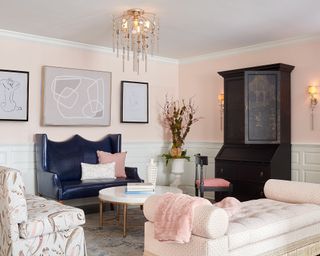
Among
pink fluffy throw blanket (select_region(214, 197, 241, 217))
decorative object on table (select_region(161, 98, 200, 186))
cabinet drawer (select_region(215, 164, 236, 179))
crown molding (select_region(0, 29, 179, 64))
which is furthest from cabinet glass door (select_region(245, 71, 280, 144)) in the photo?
crown molding (select_region(0, 29, 179, 64))

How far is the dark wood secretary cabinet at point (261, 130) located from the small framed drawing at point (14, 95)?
292 centimetres

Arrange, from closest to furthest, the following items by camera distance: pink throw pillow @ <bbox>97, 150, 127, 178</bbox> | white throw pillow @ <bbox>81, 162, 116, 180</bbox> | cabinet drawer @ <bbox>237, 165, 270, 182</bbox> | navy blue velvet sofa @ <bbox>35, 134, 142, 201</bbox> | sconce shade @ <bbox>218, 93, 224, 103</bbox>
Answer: navy blue velvet sofa @ <bbox>35, 134, 142, 201</bbox>
cabinet drawer @ <bbox>237, 165, 270, 182</bbox>
white throw pillow @ <bbox>81, 162, 116, 180</bbox>
pink throw pillow @ <bbox>97, 150, 127, 178</bbox>
sconce shade @ <bbox>218, 93, 224, 103</bbox>

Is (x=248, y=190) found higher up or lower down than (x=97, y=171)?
lower down

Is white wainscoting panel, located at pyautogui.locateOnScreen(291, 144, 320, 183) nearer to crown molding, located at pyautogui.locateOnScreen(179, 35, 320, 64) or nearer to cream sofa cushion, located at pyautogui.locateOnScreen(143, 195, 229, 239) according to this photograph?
crown molding, located at pyautogui.locateOnScreen(179, 35, 320, 64)

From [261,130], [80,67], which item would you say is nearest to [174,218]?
[261,130]

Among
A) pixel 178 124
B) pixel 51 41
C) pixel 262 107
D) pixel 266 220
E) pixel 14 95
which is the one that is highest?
pixel 51 41

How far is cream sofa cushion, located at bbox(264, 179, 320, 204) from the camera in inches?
141

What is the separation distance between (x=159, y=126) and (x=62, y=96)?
1918 millimetres

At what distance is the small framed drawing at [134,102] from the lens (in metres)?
6.16

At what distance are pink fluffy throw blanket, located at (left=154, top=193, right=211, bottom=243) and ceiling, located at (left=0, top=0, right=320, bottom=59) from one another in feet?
7.03

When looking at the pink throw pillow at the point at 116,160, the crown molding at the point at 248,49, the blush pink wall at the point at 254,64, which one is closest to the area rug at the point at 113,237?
the pink throw pillow at the point at 116,160

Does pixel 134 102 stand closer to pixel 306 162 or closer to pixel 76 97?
pixel 76 97

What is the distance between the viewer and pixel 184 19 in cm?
450

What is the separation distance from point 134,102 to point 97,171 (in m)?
1.50
